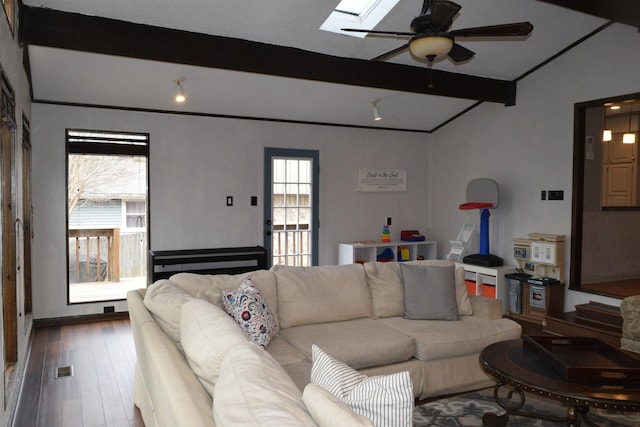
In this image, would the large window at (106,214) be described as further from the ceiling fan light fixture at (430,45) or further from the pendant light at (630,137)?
the pendant light at (630,137)

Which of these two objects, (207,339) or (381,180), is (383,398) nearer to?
(207,339)

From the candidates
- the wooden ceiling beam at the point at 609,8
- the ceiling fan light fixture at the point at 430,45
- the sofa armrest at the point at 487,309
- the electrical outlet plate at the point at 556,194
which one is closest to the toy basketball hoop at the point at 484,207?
the electrical outlet plate at the point at 556,194

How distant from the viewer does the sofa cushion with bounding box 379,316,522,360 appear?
3.26 m

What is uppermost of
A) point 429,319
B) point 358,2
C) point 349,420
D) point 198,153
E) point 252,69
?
point 358,2

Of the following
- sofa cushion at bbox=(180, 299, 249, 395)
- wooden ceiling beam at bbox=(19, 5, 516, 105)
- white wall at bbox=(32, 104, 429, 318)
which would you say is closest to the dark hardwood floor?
white wall at bbox=(32, 104, 429, 318)

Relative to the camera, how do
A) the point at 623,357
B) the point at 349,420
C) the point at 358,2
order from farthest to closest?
1. the point at 358,2
2. the point at 623,357
3. the point at 349,420

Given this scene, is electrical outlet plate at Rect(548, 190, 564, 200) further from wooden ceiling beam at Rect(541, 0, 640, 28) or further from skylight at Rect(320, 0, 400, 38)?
skylight at Rect(320, 0, 400, 38)

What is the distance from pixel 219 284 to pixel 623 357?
245cm

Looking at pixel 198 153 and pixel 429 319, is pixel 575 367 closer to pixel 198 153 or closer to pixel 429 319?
pixel 429 319

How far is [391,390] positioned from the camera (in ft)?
4.59

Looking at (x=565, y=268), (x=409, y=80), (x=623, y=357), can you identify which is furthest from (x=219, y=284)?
(x=565, y=268)

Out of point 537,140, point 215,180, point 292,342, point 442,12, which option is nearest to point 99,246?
point 215,180

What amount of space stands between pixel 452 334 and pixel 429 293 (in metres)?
0.45

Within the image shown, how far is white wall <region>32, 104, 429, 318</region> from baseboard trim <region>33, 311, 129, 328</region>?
60mm
